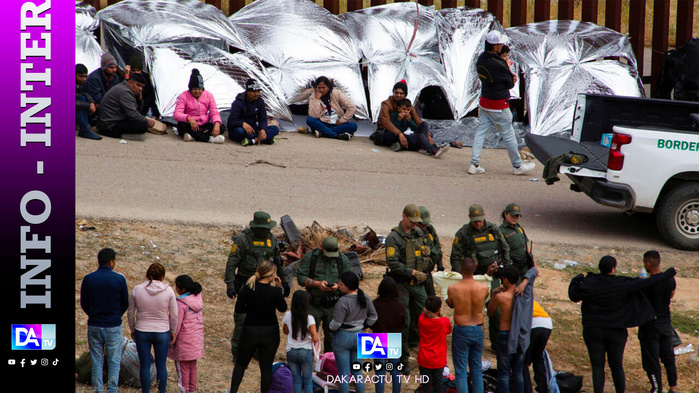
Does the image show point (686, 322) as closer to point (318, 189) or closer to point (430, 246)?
point (430, 246)

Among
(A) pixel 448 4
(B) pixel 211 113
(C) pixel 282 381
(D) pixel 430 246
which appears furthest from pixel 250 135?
(C) pixel 282 381

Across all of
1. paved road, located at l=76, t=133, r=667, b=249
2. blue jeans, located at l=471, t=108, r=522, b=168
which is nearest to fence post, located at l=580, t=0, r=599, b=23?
paved road, located at l=76, t=133, r=667, b=249

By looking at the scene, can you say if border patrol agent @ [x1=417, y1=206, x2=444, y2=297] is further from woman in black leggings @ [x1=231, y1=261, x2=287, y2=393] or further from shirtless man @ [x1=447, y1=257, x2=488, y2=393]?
woman in black leggings @ [x1=231, y1=261, x2=287, y2=393]

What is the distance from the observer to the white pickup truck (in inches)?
412

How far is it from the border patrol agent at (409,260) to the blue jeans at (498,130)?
201 inches

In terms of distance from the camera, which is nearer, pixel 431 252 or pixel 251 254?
pixel 251 254

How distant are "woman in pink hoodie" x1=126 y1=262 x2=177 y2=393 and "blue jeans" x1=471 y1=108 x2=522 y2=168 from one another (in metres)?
7.26

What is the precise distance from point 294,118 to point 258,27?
194 cm

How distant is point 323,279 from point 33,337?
265cm

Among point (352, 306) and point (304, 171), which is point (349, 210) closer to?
point (304, 171)

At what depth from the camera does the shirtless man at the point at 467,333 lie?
768 cm

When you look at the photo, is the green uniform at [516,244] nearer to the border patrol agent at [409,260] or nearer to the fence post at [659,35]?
the border patrol agent at [409,260]

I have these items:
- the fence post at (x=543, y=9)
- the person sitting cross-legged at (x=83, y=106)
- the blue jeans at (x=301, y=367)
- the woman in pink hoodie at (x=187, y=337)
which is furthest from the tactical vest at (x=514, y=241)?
the fence post at (x=543, y=9)

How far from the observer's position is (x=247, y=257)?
8438mm
